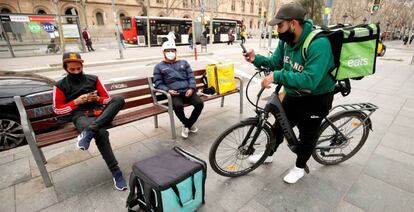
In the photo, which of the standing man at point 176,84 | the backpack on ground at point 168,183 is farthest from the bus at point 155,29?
the backpack on ground at point 168,183

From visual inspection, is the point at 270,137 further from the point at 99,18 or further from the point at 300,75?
the point at 99,18

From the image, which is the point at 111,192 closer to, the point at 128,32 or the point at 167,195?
the point at 167,195

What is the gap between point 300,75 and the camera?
6.25 feet

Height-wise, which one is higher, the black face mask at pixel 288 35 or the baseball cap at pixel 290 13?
the baseball cap at pixel 290 13

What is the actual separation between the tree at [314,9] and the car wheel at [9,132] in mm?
16981

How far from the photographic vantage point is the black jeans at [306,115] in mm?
A: 2238

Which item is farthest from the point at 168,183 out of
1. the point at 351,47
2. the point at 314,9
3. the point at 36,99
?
the point at 314,9

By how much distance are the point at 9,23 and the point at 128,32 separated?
11309 millimetres

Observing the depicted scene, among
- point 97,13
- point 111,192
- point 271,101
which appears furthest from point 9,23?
point 97,13

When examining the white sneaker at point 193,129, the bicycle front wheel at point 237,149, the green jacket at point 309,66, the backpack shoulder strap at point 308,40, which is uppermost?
the backpack shoulder strap at point 308,40

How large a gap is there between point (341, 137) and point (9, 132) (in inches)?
194

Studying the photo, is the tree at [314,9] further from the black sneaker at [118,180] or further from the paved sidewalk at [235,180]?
the black sneaker at [118,180]

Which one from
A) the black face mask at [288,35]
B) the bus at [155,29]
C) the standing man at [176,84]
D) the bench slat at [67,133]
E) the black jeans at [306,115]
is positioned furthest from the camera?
the bus at [155,29]

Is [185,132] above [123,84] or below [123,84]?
below
